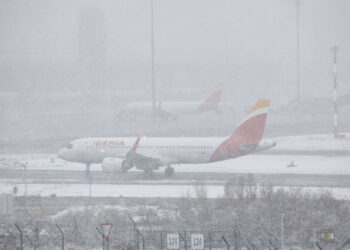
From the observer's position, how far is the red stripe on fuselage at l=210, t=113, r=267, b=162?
41750 millimetres

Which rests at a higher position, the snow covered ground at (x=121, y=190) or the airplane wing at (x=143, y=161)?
the airplane wing at (x=143, y=161)

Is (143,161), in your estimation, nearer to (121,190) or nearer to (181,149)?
(181,149)

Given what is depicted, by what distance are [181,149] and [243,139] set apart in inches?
208

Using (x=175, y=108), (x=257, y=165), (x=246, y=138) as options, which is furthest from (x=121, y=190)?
(x=175, y=108)

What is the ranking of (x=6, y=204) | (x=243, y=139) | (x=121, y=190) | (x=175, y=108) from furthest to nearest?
(x=175, y=108) < (x=243, y=139) < (x=121, y=190) < (x=6, y=204)

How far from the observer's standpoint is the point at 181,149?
4331cm

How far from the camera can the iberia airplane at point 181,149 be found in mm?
41938

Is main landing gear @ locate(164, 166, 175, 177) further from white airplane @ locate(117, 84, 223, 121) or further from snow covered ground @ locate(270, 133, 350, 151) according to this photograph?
white airplane @ locate(117, 84, 223, 121)

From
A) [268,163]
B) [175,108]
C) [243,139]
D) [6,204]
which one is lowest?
[6,204]

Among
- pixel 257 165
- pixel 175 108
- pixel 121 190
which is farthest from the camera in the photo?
pixel 175 108

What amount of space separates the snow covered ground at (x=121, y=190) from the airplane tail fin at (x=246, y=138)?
5.35 meters

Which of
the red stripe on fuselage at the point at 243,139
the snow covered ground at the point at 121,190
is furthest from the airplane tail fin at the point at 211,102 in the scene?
the snow covered ground at the point at 121,190

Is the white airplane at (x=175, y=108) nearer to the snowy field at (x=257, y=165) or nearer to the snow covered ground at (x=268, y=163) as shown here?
the snow covered ground at (x=268, y=163)

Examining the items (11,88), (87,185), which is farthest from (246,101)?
(87,185)
